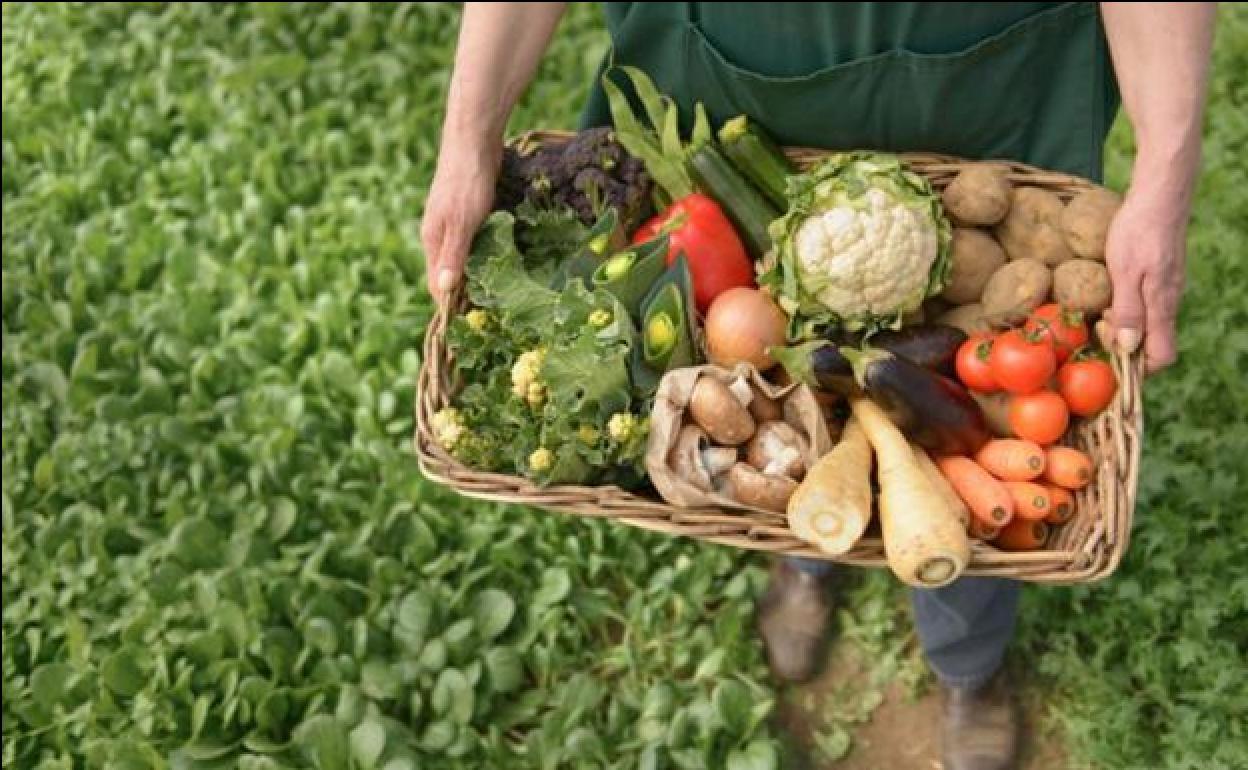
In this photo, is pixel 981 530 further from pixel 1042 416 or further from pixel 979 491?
pixel 1042 416

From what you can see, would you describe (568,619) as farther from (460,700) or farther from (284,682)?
(284,682)

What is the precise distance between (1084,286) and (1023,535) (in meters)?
0.37

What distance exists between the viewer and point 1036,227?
2055mm

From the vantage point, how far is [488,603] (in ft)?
9.20

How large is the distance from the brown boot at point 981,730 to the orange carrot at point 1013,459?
744mm

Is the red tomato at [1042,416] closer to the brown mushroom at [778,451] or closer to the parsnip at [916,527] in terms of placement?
the parsnip at [916,527]

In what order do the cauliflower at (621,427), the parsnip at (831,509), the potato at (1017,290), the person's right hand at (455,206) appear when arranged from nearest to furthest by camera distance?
the parsnip at (831,509) → the cauliflower at (621,427) → the potato at (1017,290) → the person's right hand at (455,206)

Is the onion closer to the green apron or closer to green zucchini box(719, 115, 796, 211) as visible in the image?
green zucchini box(719, 115, 796, 211)

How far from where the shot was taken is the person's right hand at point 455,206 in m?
2.12

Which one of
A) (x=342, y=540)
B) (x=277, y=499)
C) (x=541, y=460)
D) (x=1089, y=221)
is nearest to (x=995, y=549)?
(x=1089, y=221)

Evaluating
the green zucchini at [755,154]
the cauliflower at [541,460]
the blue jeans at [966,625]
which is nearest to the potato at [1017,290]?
the green zucchini at [755,154]

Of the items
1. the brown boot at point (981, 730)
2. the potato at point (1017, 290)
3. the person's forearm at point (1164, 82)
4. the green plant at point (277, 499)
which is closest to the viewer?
the person's forearm at point (1164, 82)

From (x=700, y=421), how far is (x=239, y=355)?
5.55 feet

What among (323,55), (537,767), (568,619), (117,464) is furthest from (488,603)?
(323,55)
